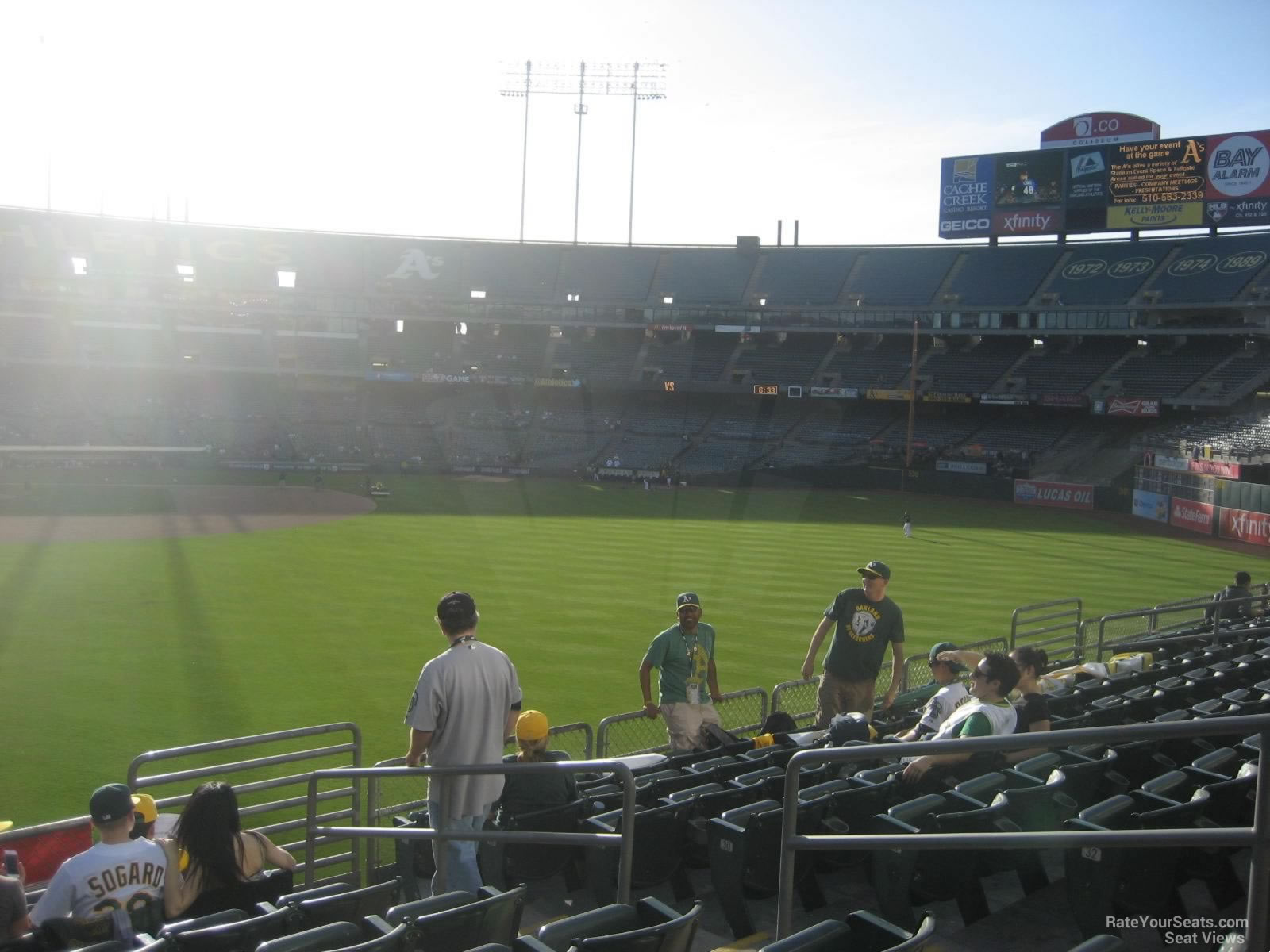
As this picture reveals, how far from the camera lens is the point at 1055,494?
47156mm

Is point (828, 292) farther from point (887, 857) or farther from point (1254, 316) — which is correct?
point (887, 857)

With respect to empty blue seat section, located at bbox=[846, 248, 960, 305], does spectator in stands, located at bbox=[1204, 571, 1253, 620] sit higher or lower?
lower

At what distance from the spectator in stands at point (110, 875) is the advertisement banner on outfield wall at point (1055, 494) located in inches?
1826

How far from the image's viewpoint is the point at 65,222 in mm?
63219

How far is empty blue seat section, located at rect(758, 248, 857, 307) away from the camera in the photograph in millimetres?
64188

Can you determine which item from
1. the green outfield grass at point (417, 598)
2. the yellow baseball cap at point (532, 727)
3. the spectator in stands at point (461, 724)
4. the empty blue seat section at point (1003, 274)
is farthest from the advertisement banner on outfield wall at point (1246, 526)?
the spectator in stands at point (461, 724)

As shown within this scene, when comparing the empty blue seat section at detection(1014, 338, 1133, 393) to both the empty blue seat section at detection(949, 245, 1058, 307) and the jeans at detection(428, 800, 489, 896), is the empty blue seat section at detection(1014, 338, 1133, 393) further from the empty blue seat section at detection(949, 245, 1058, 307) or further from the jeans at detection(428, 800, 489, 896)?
the jeans at detection(428, 800, 489, 896)

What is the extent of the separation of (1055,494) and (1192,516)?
815 centimetres

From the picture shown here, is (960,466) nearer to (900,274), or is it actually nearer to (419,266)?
(900,274)

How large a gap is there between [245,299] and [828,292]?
36.5 m

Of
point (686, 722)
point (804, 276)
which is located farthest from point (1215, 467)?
point (686, 722)

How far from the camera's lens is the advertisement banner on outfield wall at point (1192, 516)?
3791 centimetres

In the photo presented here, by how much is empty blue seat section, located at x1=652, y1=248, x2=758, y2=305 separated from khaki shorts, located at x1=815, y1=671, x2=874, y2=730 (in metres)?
57.7

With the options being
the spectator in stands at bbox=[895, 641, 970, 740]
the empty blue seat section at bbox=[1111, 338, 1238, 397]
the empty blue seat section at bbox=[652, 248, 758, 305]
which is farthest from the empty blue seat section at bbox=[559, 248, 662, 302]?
the spectator in stands at bbox=[895, 641, 970, 740]
